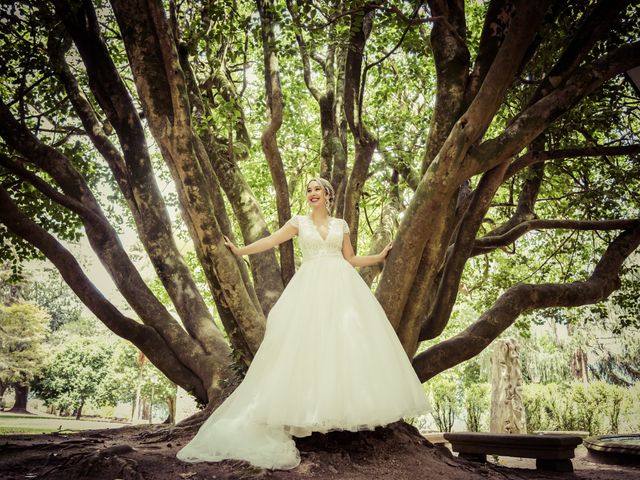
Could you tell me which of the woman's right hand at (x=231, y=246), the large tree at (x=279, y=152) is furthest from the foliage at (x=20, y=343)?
the woman's right hand at (x=231, y=246)

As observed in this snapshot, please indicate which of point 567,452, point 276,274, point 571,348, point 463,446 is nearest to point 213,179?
point 276,274

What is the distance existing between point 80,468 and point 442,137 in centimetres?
385

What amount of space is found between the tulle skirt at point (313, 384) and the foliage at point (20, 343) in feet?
41.0

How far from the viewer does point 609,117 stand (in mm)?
5863

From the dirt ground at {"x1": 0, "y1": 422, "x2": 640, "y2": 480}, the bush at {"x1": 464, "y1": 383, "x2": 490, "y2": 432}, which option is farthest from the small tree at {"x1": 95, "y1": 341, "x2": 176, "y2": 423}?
the dirt ground at {"x1": 0, "y1": 422, "x2": 640, "y2": 480}

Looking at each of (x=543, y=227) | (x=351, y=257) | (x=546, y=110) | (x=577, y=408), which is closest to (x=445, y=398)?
(x=577, y=408)

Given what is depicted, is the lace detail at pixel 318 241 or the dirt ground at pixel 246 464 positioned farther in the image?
the lace detail at pixel 318 241

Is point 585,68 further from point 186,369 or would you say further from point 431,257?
point 186,369

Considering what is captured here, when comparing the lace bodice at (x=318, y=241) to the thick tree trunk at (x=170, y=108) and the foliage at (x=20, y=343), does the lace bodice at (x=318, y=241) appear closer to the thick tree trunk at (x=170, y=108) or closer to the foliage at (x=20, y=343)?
the thick tree trunk at (x=170, y=108)

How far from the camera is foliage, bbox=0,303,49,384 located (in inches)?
484

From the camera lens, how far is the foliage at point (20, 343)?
12305 mm

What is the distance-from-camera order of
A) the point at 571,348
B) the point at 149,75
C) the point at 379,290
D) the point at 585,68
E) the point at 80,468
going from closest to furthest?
the point at 80,468 < the point at 149,75 < the point at 585,68 < the point at 379,290 < the point at 571,348

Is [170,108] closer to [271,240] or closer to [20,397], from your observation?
[271,240]

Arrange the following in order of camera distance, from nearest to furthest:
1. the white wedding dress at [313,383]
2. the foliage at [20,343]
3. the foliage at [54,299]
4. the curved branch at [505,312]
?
the white wedding dress at [313,383] → the curved branch at [505,312] → the foliage at [20,343] → the foliage at [54,299]
